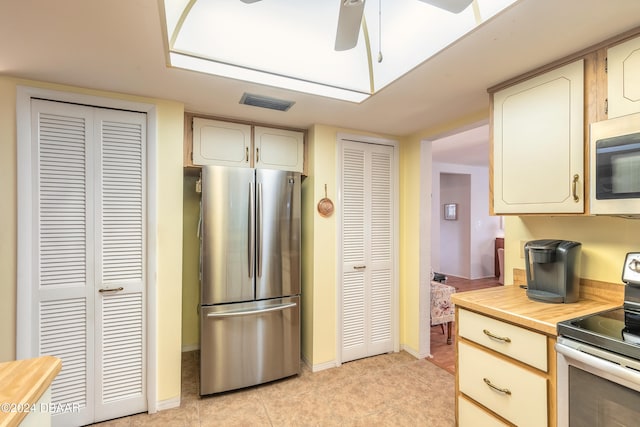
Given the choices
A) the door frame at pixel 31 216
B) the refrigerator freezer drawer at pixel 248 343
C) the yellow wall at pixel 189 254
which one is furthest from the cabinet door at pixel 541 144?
the yellow wall at pixel 189 254

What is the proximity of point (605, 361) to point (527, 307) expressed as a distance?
455mm

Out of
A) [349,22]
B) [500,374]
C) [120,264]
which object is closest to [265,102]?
[349,22]

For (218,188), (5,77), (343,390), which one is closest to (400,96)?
(218,188)

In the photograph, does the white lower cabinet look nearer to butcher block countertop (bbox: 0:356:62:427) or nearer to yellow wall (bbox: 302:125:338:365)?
yellow wall (bbox: 302:125:338:365)

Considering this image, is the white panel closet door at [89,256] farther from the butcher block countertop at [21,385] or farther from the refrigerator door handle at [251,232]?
the butcher block countertop at [21,385]

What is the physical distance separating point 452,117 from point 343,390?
8.09 feet

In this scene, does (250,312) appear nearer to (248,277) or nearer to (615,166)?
(248,277)

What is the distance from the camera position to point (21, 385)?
2.82 feet

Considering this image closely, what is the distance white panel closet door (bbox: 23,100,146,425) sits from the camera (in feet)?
6.37

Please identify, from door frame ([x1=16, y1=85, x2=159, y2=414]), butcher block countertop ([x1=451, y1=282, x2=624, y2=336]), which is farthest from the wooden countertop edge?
door frame ([x1=16, y1=85, x2=159, y2=414])

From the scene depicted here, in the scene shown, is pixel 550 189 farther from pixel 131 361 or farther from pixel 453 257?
pixel 453 257

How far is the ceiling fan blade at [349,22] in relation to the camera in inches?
44.9

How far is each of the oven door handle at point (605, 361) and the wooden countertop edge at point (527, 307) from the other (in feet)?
0.32

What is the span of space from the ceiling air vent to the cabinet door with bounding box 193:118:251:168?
40cm
